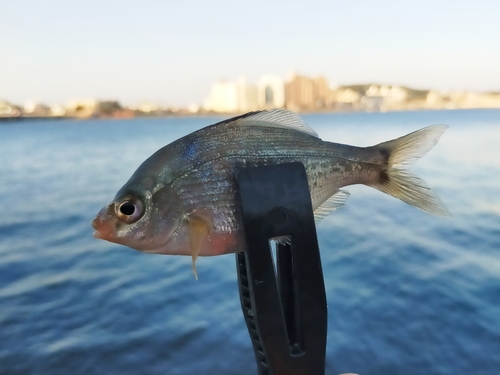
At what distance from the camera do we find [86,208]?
13234mm

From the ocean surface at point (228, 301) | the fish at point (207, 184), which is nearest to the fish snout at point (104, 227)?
the fish at point (207, 184)

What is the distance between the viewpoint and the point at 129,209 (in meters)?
1.15

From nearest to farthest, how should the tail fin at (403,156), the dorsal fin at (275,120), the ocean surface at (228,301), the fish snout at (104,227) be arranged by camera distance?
1. the fish snout at (104,227)
2. the dorsal fin at (275,120)
3. the tail fin at (403,156)
4. the ocean surface at (228,301)

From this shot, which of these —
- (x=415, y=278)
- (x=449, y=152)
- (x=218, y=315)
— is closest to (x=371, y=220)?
(x=415, y=278)

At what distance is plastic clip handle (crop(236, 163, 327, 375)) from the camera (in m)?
1.19

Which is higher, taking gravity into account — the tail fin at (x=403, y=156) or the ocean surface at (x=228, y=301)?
the tail fin at (x=403, y=156)

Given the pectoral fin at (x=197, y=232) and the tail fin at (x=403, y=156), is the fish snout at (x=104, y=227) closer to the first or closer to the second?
the pectoral fin at (x=197, y=232)

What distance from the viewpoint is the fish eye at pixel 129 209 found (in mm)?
1142

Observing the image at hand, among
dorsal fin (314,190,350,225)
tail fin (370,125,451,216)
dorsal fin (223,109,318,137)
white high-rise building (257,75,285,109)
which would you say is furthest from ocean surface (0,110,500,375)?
white high-rise building (257,75,285,109)

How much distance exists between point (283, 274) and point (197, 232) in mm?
353

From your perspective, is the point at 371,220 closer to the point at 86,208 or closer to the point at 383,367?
the point at 383,367

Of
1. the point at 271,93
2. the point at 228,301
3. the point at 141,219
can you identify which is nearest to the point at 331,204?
the point at 141,219

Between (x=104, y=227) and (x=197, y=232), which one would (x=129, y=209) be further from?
(x=197, y=232)

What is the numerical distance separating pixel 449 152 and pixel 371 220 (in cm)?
1304
